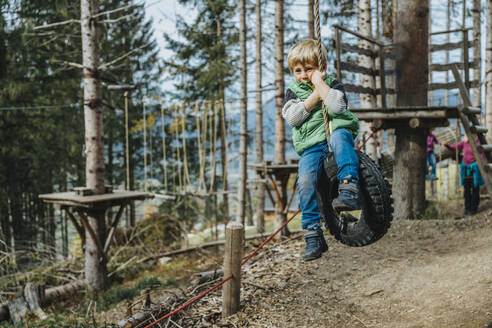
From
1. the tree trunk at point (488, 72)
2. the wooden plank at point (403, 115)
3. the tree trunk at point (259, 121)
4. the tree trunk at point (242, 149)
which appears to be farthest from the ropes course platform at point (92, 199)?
the tree trunk at point (488, 72)

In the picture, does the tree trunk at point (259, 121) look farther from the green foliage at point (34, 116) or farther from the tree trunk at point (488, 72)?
the tree trunk at point (488, 72)

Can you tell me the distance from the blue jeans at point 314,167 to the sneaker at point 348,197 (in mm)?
110

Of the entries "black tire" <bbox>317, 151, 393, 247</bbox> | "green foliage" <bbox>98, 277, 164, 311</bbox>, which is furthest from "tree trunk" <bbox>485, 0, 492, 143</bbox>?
"black tire" <bbox>317, 151, 393, 247</bbox>

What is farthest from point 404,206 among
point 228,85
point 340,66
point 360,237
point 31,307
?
point 228,85

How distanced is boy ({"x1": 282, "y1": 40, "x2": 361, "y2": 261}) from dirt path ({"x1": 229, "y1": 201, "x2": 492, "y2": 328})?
1075mm

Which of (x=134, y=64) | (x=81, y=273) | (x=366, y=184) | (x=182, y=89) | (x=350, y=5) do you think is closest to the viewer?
(x=366, y=184)

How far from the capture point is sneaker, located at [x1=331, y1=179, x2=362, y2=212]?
209 centimetres

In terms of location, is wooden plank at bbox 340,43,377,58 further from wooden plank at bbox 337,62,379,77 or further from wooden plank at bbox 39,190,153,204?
wooden plank at bbox 39,190,153,204

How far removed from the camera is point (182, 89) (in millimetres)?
14750

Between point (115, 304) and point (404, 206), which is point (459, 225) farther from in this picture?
point (115, 304)

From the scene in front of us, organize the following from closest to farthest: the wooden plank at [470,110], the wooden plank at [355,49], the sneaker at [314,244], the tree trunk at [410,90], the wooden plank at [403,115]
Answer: the sneaker at [314,244]
the wooden plank at [403,115]
the wooden plank at [470,110]
the tree trunk at [410,90]
the wooden plank at [355,49]

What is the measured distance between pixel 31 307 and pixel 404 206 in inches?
223

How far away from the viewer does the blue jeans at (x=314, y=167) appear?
225 cm

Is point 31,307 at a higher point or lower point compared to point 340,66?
lower
